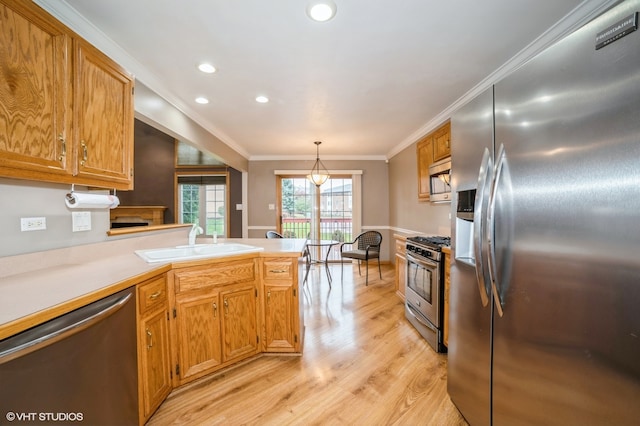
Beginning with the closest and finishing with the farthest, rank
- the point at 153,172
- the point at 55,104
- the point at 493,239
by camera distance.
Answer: the point at 493,239, the point at 55,104, the point at 153,172

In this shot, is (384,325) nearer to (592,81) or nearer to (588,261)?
(588,261)

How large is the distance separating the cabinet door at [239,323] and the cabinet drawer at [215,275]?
91mm

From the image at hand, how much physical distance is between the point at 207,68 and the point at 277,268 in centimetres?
181

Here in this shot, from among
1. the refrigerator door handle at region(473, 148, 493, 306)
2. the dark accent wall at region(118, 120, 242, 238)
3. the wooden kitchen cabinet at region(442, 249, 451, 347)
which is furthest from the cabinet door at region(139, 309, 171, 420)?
the dark accent wall at region(118, 120, 242, 238)

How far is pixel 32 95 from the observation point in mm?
1208

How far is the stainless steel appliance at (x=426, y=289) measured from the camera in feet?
7.76

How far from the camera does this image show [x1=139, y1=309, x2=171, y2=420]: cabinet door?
1521 mm

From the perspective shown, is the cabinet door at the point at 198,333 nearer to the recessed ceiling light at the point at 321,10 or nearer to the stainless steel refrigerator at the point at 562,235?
the stainless steel refrigerator at the point at 562,235

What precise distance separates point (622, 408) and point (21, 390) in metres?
1.77

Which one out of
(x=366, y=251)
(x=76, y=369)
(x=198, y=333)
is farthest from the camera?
(x=366, y=251)

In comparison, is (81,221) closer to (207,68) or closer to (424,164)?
(207,68)

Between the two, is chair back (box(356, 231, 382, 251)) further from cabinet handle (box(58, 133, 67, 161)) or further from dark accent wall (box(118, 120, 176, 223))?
cabinet handle (box(58, 133, 67, 161))

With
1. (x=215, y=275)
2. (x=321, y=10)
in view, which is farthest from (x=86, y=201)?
(x=321, y=10)

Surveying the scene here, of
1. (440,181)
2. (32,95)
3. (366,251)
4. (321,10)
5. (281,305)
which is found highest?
(321,10)
